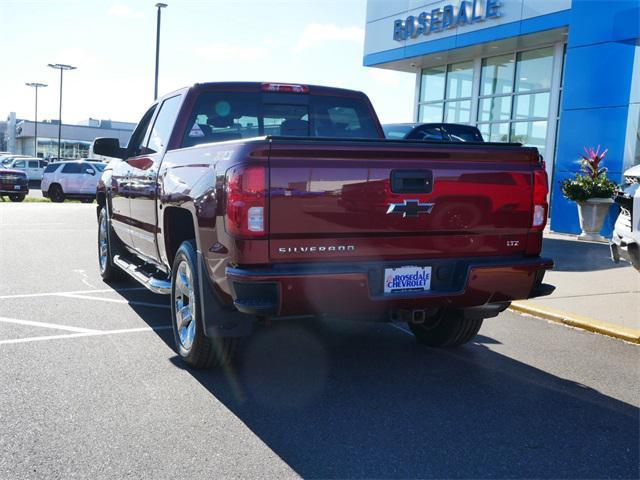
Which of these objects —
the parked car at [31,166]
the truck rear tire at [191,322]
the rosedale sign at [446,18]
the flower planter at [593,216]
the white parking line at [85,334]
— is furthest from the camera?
the parked car at [31,166]

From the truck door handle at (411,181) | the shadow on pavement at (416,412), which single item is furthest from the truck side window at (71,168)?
the truck door handle at (411,181)

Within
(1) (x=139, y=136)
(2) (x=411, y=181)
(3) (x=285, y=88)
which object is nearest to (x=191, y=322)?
(2) (x=411, y=181)

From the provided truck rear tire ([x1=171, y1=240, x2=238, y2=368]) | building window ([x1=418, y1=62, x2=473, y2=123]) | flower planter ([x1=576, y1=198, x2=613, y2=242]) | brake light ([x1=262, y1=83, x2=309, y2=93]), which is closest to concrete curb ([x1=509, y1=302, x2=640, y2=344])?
brake light ([x1=262, y1=83, x2=309, y2=93])

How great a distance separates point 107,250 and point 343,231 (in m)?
4.73

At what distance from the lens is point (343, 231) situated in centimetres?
414

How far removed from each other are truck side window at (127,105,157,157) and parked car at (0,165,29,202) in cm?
2152

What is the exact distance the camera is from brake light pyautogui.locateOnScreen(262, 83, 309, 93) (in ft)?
19.4

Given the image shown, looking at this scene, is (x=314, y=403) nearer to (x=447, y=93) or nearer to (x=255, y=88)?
(x=255, y=88)

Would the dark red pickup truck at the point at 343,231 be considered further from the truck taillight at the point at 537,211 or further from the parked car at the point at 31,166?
the parked car at the point at 31,166

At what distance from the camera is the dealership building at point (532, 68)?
14.1m

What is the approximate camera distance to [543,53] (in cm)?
1845

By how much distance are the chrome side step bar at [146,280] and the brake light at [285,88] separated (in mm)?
1857

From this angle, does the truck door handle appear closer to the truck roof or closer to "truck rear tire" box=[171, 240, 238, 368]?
"truck rear tire" box=[171, 240, 238, 368]

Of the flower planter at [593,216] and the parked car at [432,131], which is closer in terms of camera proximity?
the parked car at [432,131]
